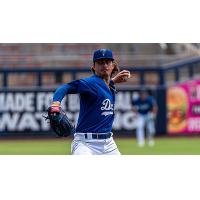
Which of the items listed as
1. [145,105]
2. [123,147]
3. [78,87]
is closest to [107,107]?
[78,87]

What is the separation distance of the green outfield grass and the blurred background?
0.02 m

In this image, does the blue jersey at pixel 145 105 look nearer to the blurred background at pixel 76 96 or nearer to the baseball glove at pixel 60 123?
the blurred background at pixel 76 96

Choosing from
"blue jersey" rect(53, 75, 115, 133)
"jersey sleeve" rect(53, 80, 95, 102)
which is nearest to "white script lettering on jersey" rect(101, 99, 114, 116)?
"blue jersey" rect(53, 75, 115, 133)

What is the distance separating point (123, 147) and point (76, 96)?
1.79m

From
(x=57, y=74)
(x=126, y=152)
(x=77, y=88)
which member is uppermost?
(x=57, y=74)

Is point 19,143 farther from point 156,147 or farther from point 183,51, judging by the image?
point 183,51

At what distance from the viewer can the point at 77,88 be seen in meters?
5.42

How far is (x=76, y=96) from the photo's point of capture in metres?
13.9

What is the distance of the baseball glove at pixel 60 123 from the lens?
5.29 meters

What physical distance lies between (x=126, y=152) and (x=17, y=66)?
3781 millimetres

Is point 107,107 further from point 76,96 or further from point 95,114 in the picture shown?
point 76,96

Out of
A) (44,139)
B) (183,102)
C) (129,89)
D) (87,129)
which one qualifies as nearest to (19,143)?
(44,139)

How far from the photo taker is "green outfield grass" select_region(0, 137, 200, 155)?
38.9ft

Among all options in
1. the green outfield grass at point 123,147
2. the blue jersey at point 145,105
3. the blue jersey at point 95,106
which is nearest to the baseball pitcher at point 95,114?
the blue jersey at point 95,106
